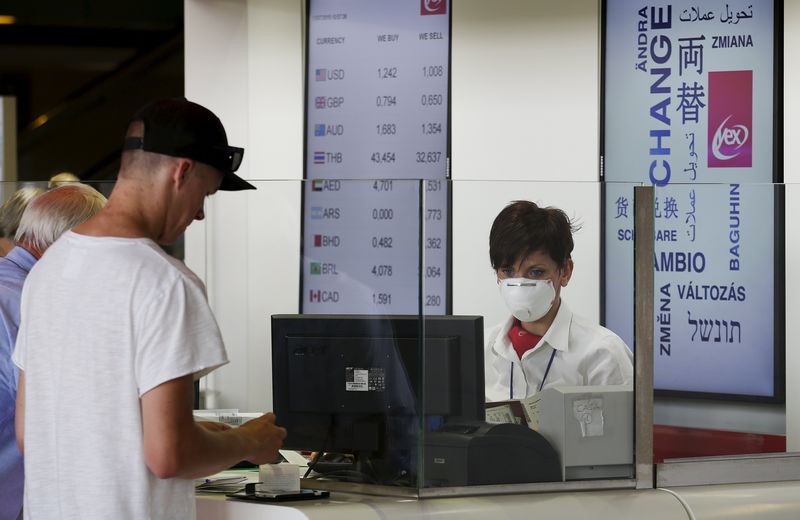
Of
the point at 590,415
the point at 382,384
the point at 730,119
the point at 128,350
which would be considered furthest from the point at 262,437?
the point at 730,119

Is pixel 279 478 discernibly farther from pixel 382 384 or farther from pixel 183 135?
pixel 183 135

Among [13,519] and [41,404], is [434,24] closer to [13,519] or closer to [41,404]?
[13,519]

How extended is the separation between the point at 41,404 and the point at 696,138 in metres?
3.39

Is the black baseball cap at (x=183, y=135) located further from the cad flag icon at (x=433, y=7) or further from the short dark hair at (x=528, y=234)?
the cad flag icon at (x=433, y=7)

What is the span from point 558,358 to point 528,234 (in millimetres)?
342

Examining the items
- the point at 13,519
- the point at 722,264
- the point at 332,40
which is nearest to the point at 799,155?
the point at 722,264

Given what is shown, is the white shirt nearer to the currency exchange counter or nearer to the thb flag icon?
the currency exchange counter

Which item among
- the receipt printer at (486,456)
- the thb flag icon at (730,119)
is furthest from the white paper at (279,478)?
the thb flag icon at (730,119)

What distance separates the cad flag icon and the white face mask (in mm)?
2597

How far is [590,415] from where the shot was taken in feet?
9.87

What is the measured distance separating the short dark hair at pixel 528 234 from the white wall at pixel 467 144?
3cm

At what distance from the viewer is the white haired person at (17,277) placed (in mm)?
2795

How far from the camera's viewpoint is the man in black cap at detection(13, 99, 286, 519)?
1939mm

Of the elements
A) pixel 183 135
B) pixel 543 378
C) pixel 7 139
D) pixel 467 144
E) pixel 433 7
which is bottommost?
pixel 543 378
